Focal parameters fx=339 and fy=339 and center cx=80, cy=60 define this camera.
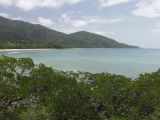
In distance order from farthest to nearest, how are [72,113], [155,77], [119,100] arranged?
1. [155,77]
2. [119,100]
3. [72,113]

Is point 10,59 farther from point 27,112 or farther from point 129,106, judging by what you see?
point 129,106

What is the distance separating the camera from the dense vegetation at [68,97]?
1634cm

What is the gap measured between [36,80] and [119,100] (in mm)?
4551

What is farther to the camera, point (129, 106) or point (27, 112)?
point (129, 106)

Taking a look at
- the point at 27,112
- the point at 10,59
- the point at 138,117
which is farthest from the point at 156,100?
the point at 10,59

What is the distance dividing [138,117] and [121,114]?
980mm

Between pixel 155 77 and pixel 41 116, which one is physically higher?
pixel 155 77

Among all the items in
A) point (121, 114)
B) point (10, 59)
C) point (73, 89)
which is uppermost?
point (10, 59)

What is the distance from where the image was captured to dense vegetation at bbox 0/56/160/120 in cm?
1634

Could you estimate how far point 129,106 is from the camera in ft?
57.2

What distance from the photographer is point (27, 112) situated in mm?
15375

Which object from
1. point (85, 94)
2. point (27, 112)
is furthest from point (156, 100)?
point (27, 112)

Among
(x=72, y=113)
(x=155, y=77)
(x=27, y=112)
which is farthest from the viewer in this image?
(x=155, y=77)

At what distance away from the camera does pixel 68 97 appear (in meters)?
16.7
